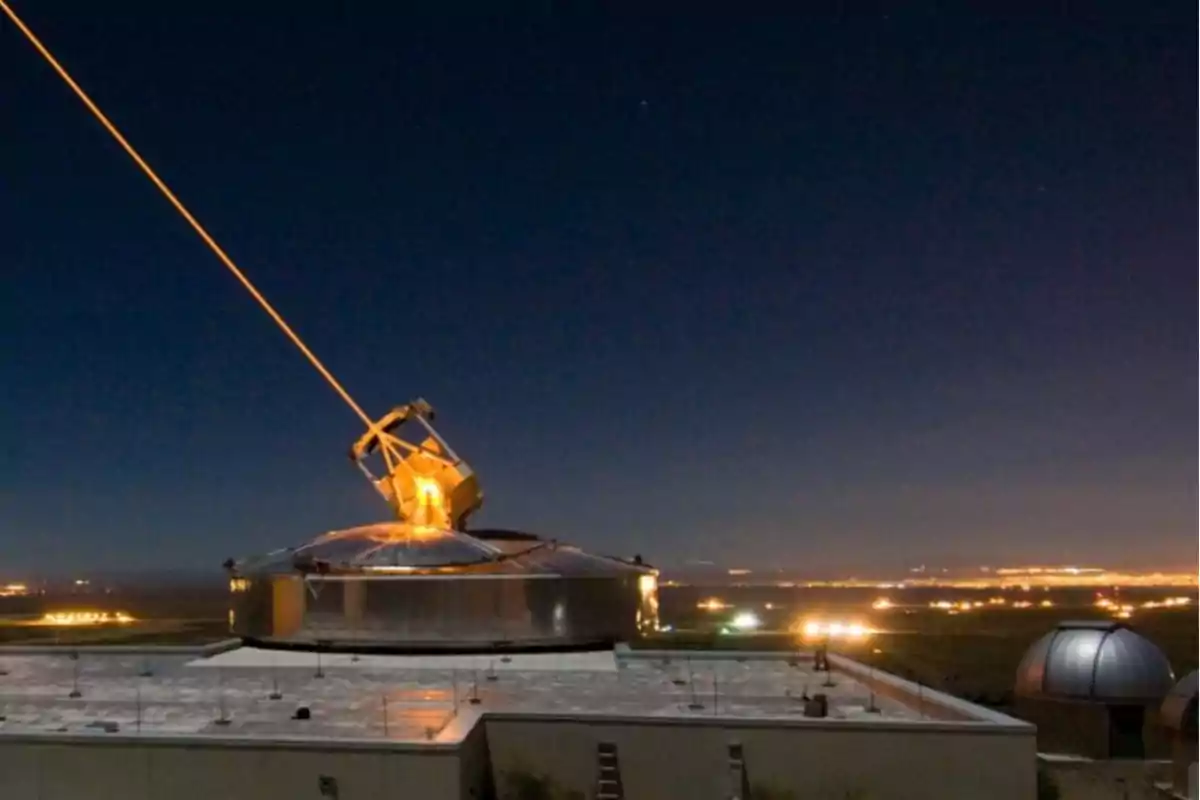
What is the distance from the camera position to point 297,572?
2866 cm

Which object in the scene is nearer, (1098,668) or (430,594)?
(430,594)

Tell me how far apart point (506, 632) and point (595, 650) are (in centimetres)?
271

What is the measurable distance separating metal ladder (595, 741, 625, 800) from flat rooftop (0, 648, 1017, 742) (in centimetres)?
54

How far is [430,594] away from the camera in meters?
27.5

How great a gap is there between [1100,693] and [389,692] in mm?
21498

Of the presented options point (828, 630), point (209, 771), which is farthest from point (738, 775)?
point (828, 630)

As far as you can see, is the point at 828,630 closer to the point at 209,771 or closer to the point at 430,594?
the point at 430,594

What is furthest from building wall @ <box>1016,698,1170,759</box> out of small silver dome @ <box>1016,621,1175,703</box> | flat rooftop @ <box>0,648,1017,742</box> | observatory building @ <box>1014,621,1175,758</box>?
flat rooftop @ <box>0,648,1017,742</box>

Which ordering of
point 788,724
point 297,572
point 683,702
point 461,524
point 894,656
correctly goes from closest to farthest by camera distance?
1. point 788,724
2. point 683,702
3. point 297,572
4. point 461,524
5. point 894,656

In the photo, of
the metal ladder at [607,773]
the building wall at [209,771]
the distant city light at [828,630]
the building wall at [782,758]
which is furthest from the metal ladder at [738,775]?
the distant city light at [828,630]

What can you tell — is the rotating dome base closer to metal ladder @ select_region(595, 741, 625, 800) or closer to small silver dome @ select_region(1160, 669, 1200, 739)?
metal ladder @ select_region(595, 741, 625, 800)

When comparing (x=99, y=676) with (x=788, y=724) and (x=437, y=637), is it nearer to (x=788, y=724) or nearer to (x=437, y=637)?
(x=437, y=637)

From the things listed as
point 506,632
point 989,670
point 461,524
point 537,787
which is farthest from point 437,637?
point 989,670

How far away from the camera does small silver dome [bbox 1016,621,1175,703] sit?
111 ft
